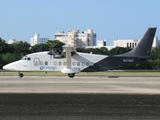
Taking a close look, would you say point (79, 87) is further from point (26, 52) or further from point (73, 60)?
point (26, 52)

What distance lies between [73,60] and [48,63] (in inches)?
125

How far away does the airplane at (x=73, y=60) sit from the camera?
46094 millimetres

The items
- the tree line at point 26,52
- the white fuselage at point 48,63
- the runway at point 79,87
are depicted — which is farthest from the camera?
the tree line at point 26,52

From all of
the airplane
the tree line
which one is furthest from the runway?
the tree line

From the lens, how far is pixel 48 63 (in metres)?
46.2

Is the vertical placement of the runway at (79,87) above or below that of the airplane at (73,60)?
below

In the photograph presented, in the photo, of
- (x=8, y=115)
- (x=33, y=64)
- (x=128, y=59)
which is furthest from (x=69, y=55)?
(x=8, y=115)

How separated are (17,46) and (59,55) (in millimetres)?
103756

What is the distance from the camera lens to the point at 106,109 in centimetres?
1471

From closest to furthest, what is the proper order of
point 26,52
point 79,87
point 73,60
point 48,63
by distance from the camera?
point 79,87
point 48,63
point 73,60
point 26,52

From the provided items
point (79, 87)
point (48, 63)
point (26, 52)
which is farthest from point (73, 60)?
point (26, 52)

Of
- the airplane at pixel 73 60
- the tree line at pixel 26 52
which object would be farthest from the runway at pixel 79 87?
the tree line at pixel 26 52

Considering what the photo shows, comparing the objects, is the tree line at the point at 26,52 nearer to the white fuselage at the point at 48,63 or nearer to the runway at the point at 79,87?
the white fuselage at the point at 48,63

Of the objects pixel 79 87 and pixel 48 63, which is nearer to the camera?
pixel 79 87
